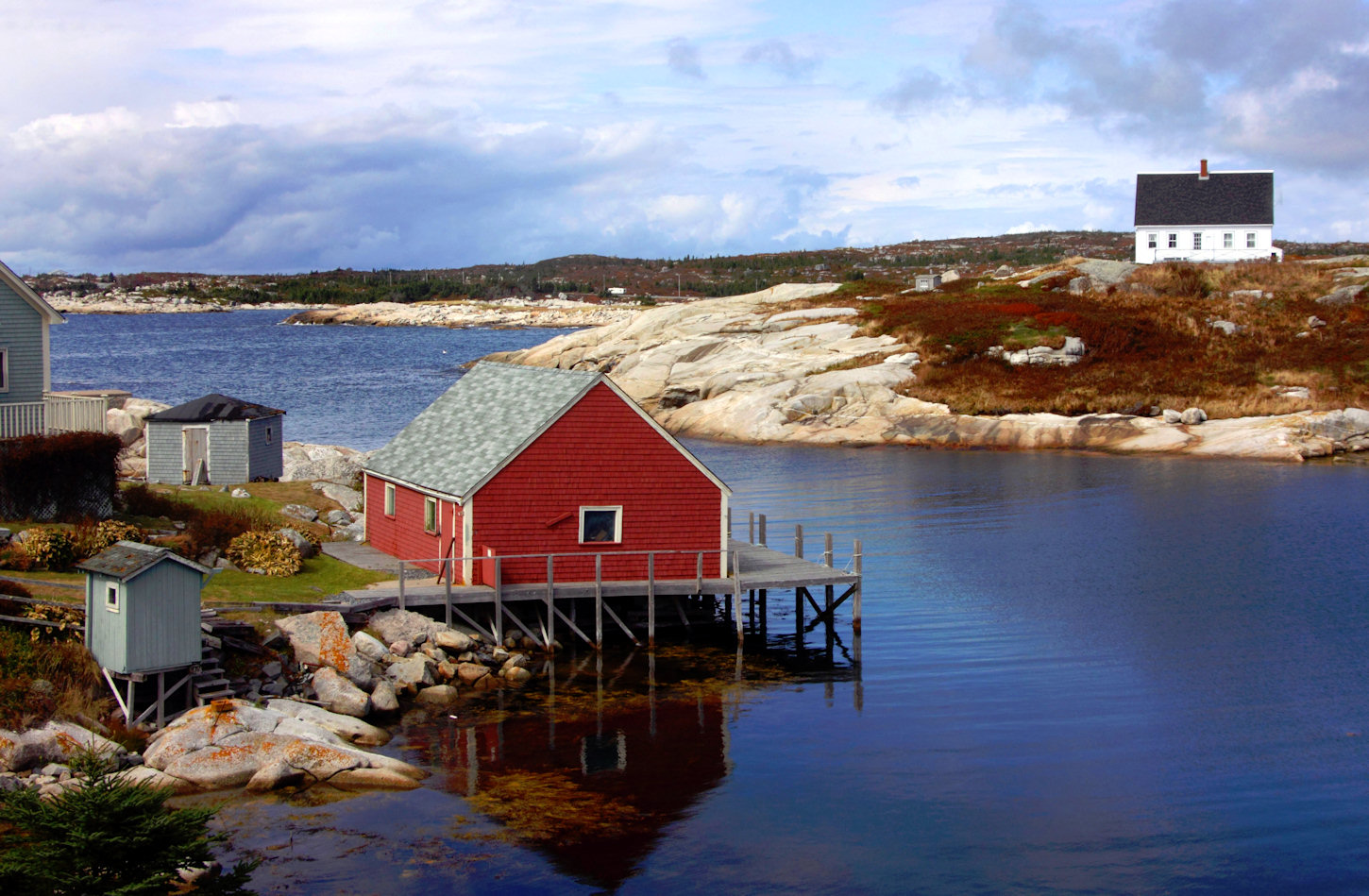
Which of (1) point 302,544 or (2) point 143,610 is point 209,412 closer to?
(1) point 302,544

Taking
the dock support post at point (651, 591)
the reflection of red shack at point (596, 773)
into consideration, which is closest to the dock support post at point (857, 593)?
the dock support post at point (651, 591)

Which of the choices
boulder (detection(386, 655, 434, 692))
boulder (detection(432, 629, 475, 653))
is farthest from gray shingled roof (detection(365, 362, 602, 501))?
boulder (detection(386, 655, 434, 692))

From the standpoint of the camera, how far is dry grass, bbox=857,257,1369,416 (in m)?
64.2

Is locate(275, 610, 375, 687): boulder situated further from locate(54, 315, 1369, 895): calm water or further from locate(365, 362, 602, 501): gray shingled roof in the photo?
locate(365, 362, 602, 501): gray shingled roof

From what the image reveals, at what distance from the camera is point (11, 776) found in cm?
1689

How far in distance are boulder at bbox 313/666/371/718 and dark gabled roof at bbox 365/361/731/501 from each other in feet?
17.8

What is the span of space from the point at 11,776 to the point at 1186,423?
181ft

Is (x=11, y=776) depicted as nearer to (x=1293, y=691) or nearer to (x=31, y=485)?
(x=31, y=485)

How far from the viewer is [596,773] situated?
2016cm

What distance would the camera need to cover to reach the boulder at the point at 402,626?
25.0 metres

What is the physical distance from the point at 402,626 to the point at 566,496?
4.58m

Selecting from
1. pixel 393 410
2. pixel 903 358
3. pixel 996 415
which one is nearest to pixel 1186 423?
pixel 996 415

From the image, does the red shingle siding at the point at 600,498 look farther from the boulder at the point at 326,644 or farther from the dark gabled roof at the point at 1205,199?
the dark gabled roof at the point at 1205,199

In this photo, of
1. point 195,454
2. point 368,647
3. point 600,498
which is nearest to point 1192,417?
point 600,498
